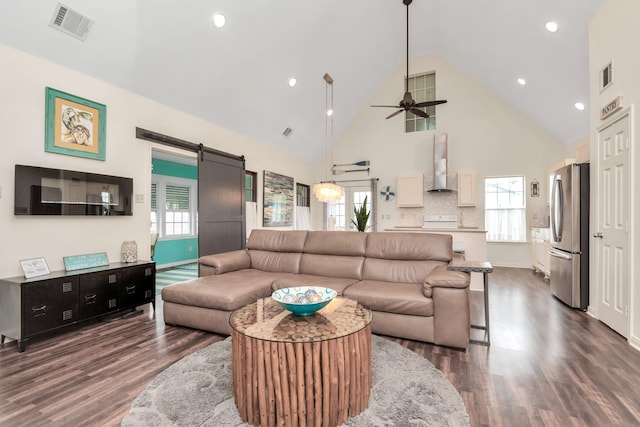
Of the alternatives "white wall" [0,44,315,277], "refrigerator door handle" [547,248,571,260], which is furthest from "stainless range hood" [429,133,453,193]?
"white wall" [0,44,315,277]

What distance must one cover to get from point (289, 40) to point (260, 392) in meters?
4.62

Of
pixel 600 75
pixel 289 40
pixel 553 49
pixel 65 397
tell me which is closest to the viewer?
pixel 65 397

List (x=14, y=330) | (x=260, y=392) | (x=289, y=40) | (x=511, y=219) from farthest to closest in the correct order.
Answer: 1. (x=511, y=219)
2. (x=289, y=40)
3. (x=14, y=330)
4. (x=260, y=392)

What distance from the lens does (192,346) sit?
2.65 m

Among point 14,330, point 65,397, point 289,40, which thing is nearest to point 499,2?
A: point 289,40

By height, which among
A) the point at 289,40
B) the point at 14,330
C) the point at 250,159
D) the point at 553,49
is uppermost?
the point at 289,40

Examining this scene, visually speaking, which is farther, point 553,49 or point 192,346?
point 553,49

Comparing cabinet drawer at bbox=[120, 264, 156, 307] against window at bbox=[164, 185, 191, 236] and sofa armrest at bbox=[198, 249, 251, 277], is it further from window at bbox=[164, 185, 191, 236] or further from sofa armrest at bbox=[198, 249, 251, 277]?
window at bbox=[164, 185, 191, 236]

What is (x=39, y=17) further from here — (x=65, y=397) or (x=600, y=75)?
(x=600, y=75)

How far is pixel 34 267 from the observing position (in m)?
2.77

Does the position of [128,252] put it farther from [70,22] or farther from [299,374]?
[299,374]

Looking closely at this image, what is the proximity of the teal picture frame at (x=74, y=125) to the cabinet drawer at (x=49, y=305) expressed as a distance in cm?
131

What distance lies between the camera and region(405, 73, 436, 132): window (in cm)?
755

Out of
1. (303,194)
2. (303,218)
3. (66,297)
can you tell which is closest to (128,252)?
(66,297)
